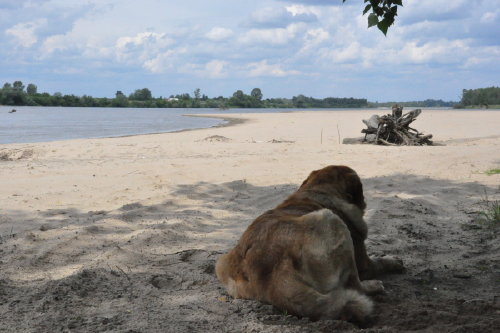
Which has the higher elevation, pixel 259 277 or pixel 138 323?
pixel 259 277

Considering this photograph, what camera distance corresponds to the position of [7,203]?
8.12 m

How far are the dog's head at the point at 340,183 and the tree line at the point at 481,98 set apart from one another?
119909mm

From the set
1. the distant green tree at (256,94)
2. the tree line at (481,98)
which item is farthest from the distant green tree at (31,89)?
the tree line at (481,98)

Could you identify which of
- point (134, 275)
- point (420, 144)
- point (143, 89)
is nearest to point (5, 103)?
point (143, 89)

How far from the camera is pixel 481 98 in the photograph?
118250 millimetres

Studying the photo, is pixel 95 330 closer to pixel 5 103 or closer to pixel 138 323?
pixel 138 323

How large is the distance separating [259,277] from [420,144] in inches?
584

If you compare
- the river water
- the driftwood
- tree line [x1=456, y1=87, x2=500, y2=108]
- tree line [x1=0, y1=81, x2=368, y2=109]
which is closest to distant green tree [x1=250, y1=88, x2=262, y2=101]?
tree line [x1=0, y1=81, x2=368, y2=109]

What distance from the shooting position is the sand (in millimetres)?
3895

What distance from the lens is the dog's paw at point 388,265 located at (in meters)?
5.00

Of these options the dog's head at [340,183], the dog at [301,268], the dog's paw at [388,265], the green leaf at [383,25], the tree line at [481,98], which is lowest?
the dog's paw at [388,265]

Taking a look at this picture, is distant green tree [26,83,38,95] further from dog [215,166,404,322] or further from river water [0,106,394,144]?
dog [215,166,404,322]

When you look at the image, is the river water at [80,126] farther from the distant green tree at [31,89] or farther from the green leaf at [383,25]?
the distant green tree at [31,89]

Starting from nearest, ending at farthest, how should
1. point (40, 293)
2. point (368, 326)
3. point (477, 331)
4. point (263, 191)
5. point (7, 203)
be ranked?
point (477, 331) < point (368, 326) < point (40, 293) < point (7, 203) < point (263, 191)
